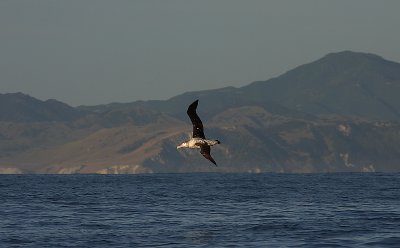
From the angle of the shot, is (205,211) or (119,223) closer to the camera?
(119,223)

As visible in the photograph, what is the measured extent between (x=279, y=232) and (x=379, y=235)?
571 cm

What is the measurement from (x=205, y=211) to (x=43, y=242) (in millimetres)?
24003

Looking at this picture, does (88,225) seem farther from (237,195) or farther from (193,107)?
(237,195)

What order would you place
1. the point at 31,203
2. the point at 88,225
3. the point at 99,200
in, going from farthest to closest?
1. the point at 99,200
2. the point at 31,203
3. the point at 88,225

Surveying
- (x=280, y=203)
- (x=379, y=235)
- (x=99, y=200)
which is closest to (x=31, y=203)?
(x=99, y=200)

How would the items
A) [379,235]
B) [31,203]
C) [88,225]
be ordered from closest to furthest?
[379,235] → [88,225] → [31,203]

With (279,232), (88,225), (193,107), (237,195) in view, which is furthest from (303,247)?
(237,195)

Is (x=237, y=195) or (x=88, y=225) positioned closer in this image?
(x=88, y=225)

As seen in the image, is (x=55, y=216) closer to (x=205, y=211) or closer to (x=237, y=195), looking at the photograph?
(x=205, y=211)

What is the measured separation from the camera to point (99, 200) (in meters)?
92.7

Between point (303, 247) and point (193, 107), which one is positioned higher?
point (193, 107)

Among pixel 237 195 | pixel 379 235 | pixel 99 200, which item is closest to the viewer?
pixel 379 235

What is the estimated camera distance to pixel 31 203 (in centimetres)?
8581

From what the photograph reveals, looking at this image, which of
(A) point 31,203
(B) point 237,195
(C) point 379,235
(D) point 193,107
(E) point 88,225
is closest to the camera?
(D) point 193,107
